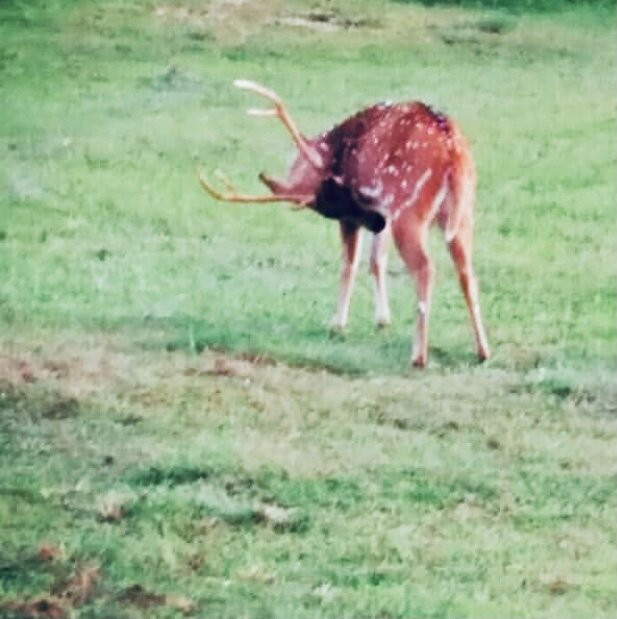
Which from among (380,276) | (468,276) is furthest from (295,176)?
(468,276)

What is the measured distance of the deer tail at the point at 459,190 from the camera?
10.1ft

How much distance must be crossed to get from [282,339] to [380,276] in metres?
0.18

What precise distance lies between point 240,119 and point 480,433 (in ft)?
2.08

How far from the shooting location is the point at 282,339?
3.09m

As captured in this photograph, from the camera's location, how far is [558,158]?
3.19 m

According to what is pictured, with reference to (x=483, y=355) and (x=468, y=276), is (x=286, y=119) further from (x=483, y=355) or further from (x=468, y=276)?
(x=483, y=355)

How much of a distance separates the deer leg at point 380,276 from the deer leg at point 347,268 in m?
0.03

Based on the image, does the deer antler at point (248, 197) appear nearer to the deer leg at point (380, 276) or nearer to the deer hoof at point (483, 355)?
the deer leg at point (380, 276)

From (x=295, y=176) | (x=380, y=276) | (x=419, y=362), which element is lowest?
(x=419, y=362)

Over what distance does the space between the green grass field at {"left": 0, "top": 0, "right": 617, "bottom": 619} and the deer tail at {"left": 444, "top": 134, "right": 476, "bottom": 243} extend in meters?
0.04

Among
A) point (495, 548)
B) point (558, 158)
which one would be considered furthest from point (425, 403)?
point (558, 158)

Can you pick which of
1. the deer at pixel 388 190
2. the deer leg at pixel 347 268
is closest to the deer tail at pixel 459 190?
the deer at pixel 388 190

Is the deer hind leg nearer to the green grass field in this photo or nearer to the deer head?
the green grass field

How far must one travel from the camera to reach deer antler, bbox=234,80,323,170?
313 centimetres
